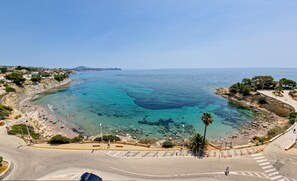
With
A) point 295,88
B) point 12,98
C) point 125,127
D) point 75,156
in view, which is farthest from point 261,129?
point 12,98

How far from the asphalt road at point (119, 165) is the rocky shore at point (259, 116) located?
12271 millimetres

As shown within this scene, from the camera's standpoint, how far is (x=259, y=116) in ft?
175

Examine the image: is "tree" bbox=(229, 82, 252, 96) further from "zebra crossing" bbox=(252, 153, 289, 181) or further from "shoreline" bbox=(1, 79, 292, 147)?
"zebra crossing" bbox=(252, 153, 289, 181)

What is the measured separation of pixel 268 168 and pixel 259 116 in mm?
38270

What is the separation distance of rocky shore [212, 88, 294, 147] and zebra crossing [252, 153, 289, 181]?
8906 mm

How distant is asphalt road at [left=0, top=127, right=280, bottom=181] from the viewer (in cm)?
1952

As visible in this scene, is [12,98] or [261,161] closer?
[261,161]

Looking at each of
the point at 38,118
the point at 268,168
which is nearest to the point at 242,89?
the point at 268,168

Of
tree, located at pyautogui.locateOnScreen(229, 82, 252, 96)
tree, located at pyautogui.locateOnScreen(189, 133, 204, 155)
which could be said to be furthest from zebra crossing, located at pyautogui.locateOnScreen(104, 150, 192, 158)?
tree, located at pyautogui.locateOnScreen(229, 82, 252, 96)

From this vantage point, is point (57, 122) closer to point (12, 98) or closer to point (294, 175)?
point (12, 98)

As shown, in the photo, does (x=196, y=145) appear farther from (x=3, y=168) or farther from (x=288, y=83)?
(x=288, y=83)

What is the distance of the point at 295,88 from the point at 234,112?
4824 cm

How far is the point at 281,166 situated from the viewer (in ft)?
72.8

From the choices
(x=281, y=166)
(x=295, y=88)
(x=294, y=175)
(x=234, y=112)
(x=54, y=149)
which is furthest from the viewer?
(x=295, y=88)
